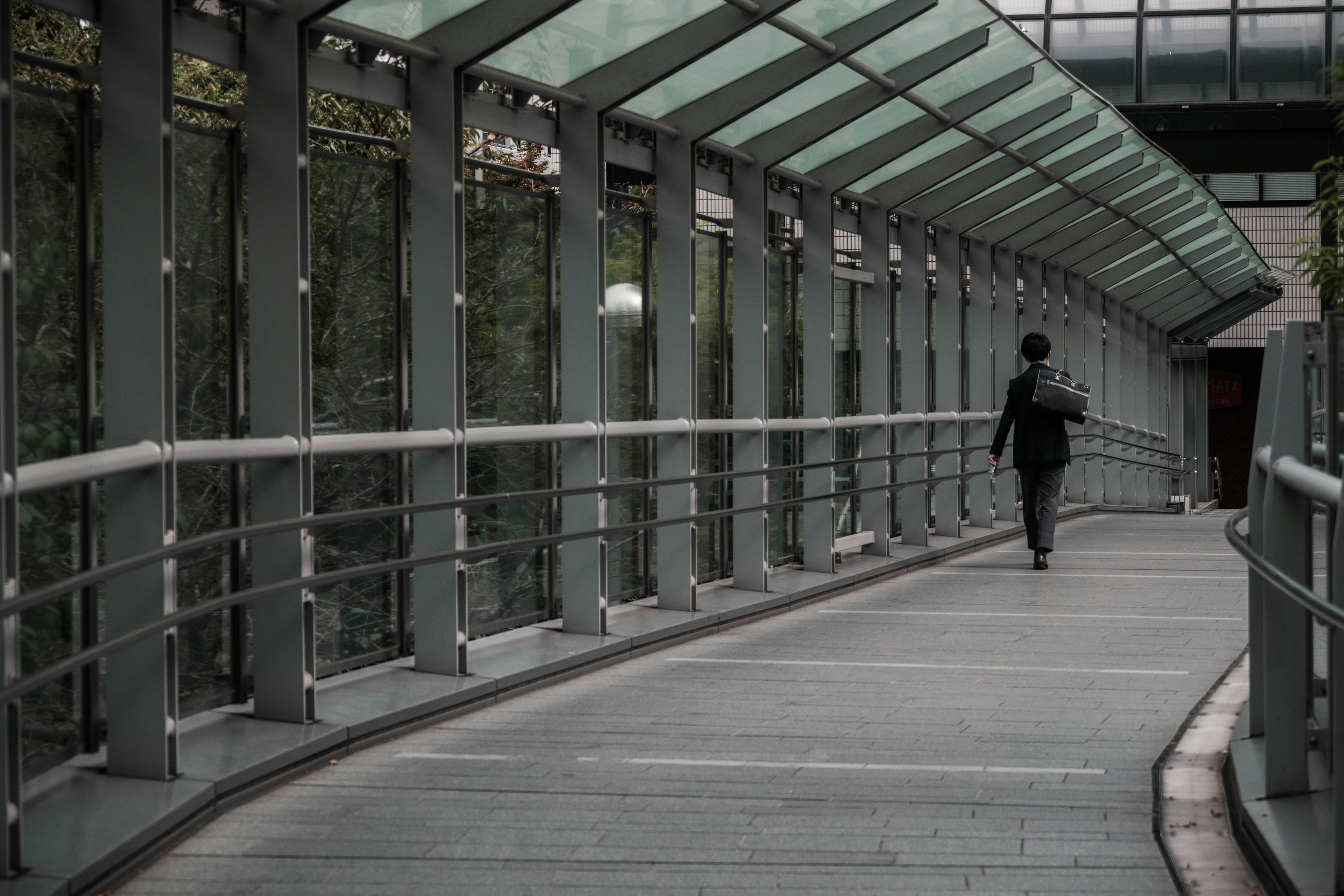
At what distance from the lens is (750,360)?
383 inches

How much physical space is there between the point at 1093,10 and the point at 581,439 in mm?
18424

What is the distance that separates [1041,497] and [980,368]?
3.63 m

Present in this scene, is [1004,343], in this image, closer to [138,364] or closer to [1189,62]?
[1189,62]

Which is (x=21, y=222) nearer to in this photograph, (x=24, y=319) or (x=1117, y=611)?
(x=24, y=319)

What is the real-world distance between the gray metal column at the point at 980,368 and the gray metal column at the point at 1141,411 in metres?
11.8

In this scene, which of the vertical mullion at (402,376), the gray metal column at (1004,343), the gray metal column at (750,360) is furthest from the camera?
the gray metal column at (1004,343)

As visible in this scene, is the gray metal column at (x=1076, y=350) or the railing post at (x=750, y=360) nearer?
the railing post at (x=750, y=360)

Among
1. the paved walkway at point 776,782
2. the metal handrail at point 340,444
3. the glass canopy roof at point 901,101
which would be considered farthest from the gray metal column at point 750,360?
the paved walkway at point 776,782

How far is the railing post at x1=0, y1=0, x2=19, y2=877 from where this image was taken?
153 inches

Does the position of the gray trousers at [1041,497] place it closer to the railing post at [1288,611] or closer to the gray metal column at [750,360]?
the gray metal column at [750,360]

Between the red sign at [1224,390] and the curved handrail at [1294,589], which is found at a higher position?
the red sign at [1224,390]

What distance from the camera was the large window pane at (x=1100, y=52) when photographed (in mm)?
22516

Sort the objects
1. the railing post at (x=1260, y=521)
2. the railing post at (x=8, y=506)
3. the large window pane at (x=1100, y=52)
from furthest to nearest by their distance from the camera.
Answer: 1. the large window pane at (x=1100, y=52)
2. the railing post at (x=1260, y=521)
3. the railing post at (x=8, y=506)

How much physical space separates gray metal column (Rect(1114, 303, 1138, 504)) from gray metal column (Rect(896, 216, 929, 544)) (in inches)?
495
